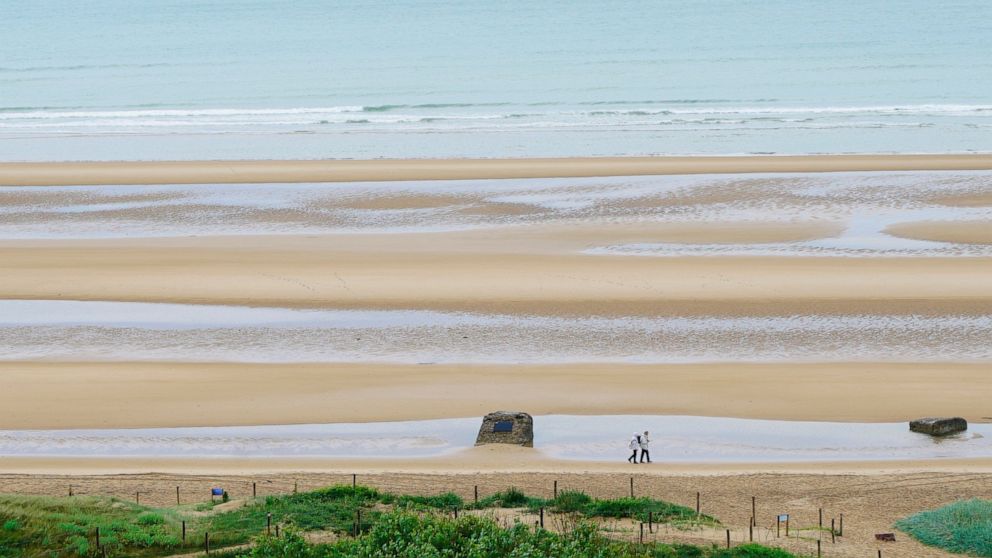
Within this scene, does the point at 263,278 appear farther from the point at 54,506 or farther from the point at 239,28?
the point at 239,28

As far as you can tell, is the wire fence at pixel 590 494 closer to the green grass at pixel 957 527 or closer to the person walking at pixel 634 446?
the green grass at pixel 957 527

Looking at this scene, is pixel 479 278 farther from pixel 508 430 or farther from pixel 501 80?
pixel 501 80

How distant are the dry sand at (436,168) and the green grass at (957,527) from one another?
26.7 m

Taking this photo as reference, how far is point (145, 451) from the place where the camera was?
19.8 m

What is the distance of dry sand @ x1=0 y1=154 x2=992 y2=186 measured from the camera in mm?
42250

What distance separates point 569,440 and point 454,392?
118 inches

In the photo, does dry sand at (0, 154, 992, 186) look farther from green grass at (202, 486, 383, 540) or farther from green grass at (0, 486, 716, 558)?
green grass at (0, 486, 716, 558)

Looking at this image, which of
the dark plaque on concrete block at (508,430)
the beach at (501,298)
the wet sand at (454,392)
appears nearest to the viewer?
the dark plaque on concrete block at (508,430)

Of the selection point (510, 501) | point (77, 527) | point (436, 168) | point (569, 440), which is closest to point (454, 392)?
point (569, 440)

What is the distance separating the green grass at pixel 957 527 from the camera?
15.0m

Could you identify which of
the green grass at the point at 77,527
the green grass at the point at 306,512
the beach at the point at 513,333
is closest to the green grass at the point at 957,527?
the beach at the point at 513,333

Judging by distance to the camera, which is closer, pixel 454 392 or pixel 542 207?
pixel 454 392

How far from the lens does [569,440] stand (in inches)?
778

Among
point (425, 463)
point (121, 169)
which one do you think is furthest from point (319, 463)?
point (121, 169)
